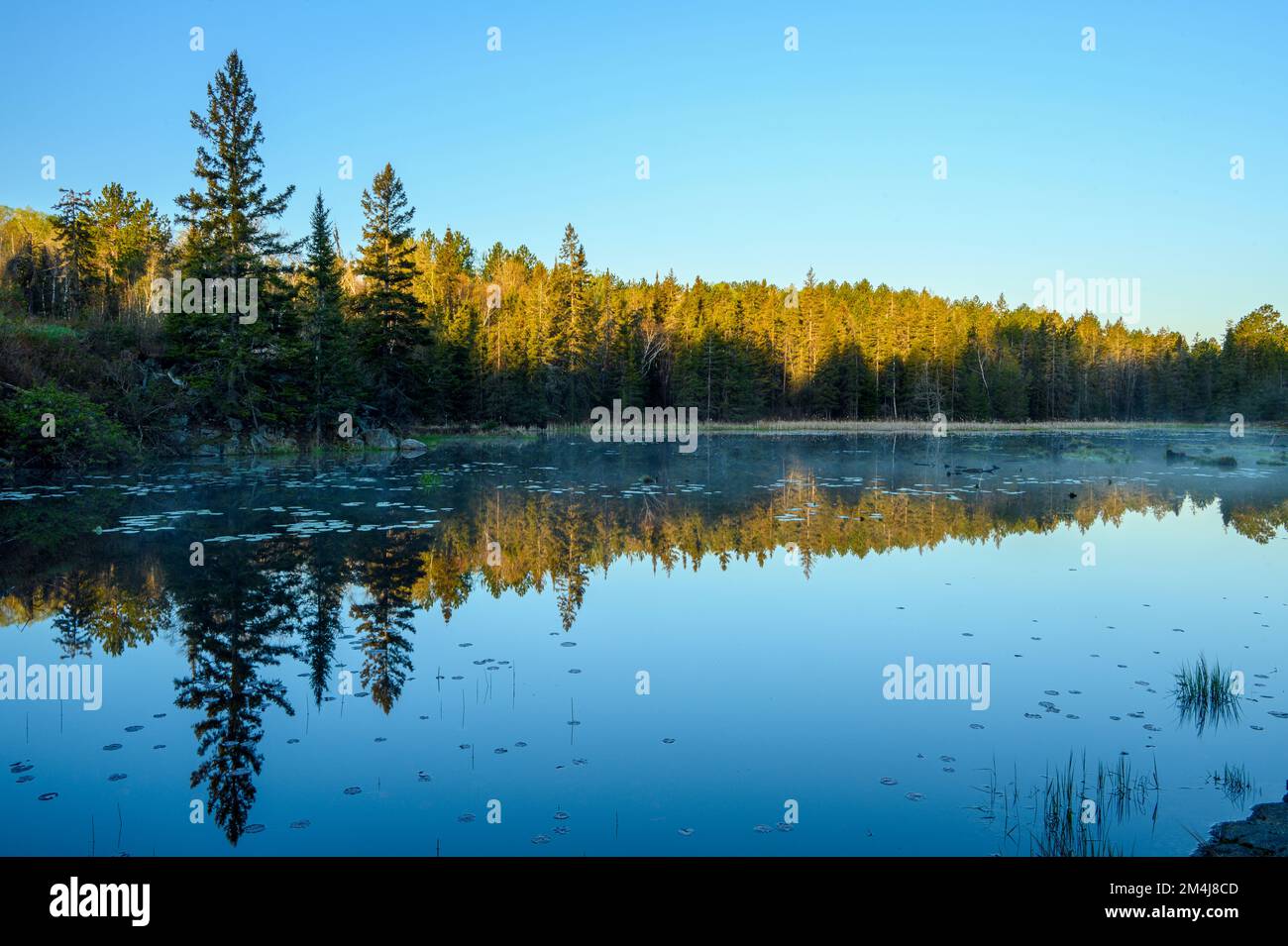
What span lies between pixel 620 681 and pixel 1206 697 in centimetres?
580

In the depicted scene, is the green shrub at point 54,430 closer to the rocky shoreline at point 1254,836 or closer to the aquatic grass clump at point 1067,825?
the aquatic grass clump at point 1067,825

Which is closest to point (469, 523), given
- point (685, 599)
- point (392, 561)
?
point (392, 561)

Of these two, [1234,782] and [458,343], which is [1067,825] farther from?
[458,343]

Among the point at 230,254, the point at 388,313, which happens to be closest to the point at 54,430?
the point at 230,254

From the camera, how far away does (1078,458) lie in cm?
4225

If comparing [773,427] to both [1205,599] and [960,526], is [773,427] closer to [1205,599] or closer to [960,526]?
[960,526]

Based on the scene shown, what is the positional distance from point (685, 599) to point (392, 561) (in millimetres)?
5610

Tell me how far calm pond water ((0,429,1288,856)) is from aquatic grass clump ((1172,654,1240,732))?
0.10 m

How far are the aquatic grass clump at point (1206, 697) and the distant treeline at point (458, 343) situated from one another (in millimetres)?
31653

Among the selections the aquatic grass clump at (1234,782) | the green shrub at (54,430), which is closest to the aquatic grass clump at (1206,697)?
the aquatic grass clump at (1234,782)

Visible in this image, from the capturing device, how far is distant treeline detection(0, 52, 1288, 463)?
3472 cm

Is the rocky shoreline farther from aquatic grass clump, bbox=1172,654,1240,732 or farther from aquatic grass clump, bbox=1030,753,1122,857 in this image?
aquatic grass clump, bbox=1172,654,1240,732
